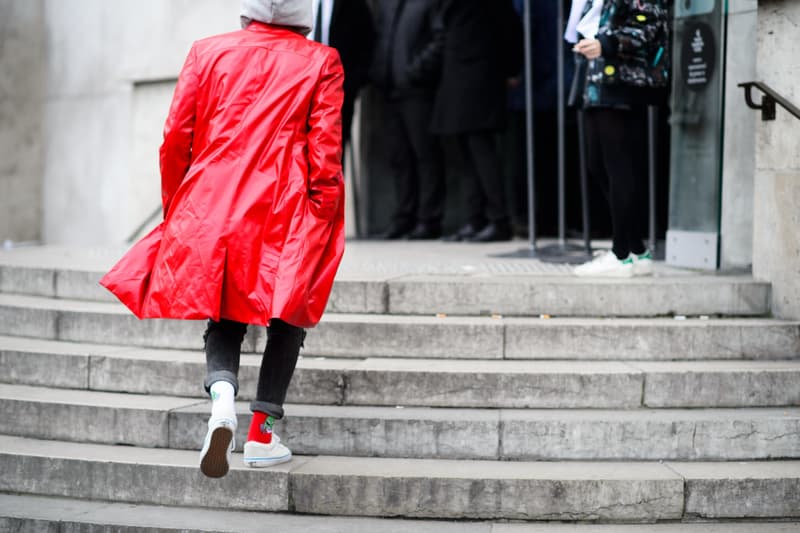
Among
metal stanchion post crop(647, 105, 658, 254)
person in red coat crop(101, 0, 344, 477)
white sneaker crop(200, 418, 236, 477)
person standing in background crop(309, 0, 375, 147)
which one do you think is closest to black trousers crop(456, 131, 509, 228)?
person standing in background crop(309, 0, 375, 147)

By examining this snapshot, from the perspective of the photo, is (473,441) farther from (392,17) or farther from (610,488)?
(392,17)

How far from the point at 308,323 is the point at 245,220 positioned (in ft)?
1.50

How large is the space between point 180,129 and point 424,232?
215 inches

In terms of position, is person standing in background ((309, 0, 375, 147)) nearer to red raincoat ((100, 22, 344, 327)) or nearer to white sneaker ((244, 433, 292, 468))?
red raincoat ((100, 22, 344, 327))

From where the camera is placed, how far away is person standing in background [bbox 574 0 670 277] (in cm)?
636

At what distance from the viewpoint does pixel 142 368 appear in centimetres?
575

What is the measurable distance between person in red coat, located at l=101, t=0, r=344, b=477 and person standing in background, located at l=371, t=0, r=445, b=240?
4.83 metres

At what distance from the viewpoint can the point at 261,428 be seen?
4.78 meters

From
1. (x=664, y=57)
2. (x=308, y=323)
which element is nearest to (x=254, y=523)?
(x=308, y=323)

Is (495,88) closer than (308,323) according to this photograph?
No

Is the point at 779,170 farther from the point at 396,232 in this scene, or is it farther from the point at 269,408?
the point at 396,232

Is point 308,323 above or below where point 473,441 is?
above

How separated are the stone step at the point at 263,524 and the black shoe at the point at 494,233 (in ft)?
15.7

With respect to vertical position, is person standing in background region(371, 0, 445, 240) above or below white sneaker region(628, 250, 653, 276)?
above
